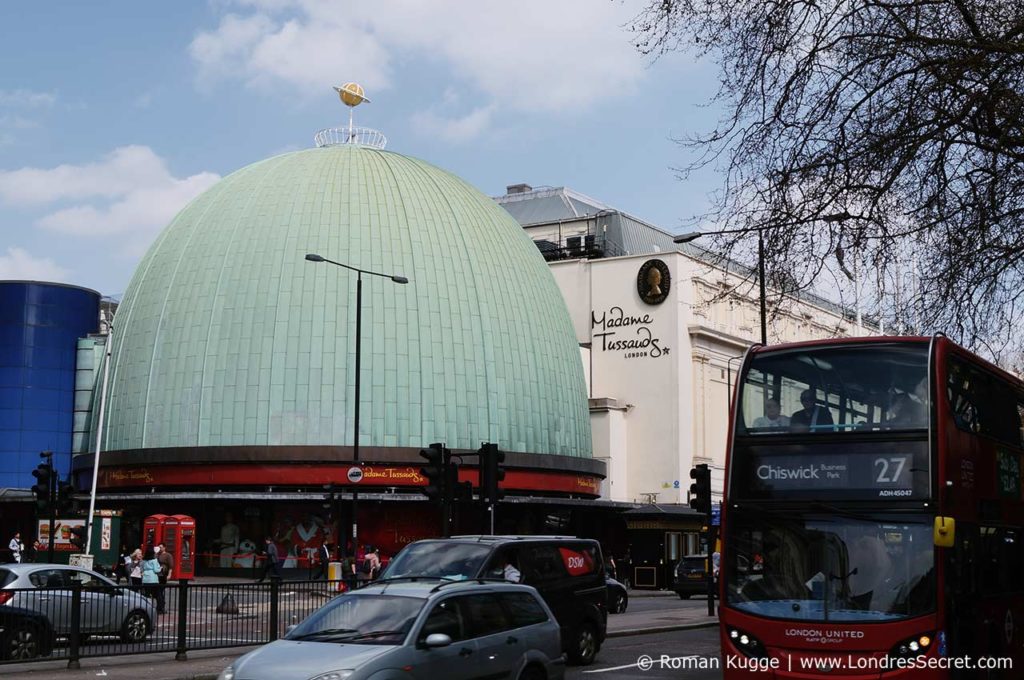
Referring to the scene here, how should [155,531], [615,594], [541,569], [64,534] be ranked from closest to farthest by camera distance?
[541,569], [615,594], [155,531], [64,534]

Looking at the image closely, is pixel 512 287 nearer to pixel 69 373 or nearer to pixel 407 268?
pixel 407 268

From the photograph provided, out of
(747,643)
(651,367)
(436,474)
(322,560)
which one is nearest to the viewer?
(747,643)

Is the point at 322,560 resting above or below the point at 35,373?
below

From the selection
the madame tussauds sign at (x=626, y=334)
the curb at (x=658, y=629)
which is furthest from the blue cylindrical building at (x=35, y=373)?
the curb at (x=658, y=629)

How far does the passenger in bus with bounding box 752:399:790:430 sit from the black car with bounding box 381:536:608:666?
633cm

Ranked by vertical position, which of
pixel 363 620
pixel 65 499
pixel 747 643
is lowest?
pixel 747 643

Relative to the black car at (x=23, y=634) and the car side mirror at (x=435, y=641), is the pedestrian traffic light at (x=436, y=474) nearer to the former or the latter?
the black car at (x=23, y=634)

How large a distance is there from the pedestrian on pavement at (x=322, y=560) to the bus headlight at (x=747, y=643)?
29.1 metres

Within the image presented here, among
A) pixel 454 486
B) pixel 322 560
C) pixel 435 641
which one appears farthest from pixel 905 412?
pixel 322 560

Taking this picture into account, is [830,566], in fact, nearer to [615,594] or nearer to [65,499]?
[615,594]

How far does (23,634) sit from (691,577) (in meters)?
31.0

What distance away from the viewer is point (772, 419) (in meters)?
14.8

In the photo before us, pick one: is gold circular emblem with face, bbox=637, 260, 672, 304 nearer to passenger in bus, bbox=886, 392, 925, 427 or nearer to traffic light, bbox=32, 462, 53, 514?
traffic light, bbox=32, 462, 53, 514

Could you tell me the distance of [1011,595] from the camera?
55.3ft
